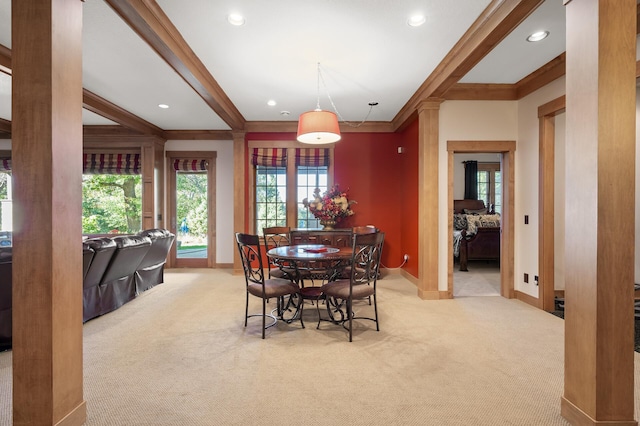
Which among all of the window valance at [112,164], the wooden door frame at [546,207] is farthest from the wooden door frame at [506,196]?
the window valance at [112,164]

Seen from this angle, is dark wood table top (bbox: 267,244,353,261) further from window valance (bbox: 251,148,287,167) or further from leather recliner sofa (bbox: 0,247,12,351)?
window valance (bbox: 251,148,287,167)

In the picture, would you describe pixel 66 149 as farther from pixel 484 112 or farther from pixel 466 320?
pixel 484 112

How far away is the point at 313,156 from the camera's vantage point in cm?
598

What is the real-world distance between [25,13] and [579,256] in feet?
9.97

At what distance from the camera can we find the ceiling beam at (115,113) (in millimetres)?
4570

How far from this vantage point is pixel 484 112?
14.3 feet

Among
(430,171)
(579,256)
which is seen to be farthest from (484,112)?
(579,256)

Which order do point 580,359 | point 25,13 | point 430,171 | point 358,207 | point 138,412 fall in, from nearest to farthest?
point 25,13 < point 580,359 < point 138,412 < point 430,171 < point 358,207

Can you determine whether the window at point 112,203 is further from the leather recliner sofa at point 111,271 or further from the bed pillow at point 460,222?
the bed pillow at point 460,222

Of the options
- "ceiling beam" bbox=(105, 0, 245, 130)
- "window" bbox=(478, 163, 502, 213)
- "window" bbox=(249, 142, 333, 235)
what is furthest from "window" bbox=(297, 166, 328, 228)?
"window" bbox=(478, 163, 502, 213)

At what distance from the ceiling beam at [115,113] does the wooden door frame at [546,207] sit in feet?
19.2

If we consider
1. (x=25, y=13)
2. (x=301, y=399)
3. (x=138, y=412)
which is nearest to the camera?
(x=25, y=13)

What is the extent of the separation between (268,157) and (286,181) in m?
0.55

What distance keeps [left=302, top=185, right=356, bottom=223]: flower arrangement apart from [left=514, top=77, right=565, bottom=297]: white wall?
2.51 metres
